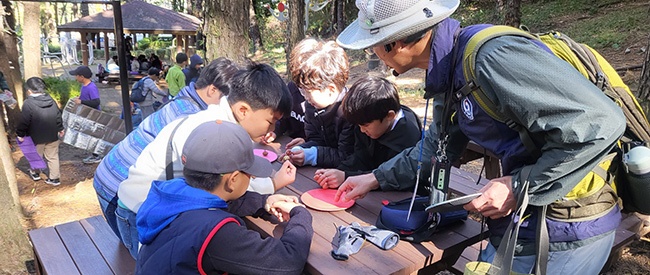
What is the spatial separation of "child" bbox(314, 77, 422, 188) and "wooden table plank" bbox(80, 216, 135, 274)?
1.13m

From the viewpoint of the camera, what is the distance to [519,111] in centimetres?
118

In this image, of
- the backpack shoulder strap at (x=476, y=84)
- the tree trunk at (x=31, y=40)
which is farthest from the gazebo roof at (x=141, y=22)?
the backpack shoulder strap at (x=476, y=84)

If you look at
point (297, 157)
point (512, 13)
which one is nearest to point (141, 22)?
point (512, 13)

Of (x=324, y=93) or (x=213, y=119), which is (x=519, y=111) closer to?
(x=213, y=119)

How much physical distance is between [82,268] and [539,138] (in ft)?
7.58

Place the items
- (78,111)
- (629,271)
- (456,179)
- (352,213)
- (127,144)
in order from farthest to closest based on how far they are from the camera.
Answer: (78,111) → (629,271) → (456,179) → (127,144) → (352,213)

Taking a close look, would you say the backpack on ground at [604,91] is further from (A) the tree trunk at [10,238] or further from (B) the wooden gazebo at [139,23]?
(B) the wooden gazebo at [139,23]

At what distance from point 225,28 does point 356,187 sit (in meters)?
2.89

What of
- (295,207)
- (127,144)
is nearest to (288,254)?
(295,207)

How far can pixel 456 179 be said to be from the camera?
295cm

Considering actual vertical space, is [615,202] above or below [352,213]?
above

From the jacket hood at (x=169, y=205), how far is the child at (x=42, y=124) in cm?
533

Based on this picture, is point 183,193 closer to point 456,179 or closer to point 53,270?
point 53,270

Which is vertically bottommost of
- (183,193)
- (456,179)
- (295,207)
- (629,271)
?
(629,271)
